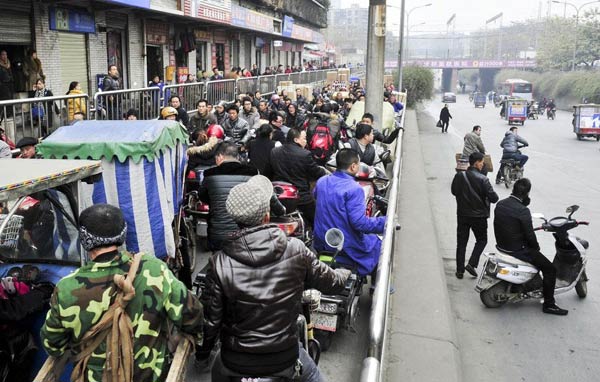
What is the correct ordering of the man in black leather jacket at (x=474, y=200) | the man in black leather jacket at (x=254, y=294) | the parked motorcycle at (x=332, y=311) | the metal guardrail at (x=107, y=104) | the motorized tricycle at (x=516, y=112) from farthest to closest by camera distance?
the motorized tricycle at (x=516, y=112), the man in black leather jacket at (x=474, y=200), the metal guardrail at (x=107, y=104), the parked motorcycle at (x=332, y=311), the man in black leather jacket at (x=254, y=294)

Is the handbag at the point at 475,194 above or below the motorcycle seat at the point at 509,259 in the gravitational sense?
above

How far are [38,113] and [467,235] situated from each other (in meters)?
6.14

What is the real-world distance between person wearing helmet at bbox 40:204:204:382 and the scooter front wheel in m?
5.23

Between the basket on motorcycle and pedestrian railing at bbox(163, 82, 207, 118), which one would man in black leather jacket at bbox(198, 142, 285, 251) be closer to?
the basket on motorcycle

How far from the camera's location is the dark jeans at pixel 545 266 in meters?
6.88

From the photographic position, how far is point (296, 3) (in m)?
41.1

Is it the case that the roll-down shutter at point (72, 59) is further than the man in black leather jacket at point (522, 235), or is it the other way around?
the roll-down shutter at point (72, 59)

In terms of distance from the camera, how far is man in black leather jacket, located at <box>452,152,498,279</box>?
7.80 metres

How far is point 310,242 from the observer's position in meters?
6.32

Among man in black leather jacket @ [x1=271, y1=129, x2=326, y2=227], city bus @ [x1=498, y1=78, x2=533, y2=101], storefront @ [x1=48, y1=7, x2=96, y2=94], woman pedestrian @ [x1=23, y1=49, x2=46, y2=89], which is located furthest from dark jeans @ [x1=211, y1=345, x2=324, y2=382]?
city bus @ [x1=498, y1=78, x2=533, y2=101]

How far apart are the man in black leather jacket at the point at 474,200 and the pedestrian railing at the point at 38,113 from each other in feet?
18.5

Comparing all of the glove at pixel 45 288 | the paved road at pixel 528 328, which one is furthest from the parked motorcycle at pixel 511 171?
the glove at pixel 45 288

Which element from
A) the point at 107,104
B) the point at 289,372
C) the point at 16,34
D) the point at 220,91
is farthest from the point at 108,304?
the point at 220,91

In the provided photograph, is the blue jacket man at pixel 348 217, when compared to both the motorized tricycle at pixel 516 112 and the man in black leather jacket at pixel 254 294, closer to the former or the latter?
the man in black leather jacket at pixel 254 294
